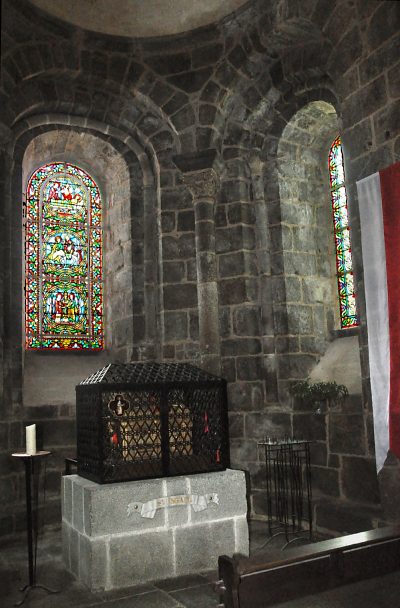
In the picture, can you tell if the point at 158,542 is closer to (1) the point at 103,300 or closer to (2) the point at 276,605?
(2) the point at 276,605

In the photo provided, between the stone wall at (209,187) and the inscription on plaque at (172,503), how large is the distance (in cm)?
227

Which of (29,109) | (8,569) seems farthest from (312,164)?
(8,569)

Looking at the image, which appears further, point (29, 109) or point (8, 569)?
point (29, 109)

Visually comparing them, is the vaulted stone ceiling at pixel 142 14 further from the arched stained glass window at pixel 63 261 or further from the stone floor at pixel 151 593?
the stone floor at pixel 151 593

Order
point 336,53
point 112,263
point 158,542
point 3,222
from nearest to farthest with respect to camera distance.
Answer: point 158,542
point 336,53
point 3,222
point 112,263

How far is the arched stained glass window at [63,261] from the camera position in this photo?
297 inches

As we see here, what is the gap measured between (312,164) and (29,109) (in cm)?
354

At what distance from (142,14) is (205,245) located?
2.90 meters

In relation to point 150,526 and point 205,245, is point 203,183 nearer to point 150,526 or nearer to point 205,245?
point 205,245

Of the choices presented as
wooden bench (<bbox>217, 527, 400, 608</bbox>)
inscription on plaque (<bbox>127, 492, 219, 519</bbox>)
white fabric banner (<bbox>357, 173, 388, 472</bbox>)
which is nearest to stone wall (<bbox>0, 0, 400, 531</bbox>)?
white fabric banner (<bbox>357, 173, 388, 472</bbox>)

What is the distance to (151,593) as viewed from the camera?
3830mm

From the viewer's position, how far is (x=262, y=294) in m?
6.98

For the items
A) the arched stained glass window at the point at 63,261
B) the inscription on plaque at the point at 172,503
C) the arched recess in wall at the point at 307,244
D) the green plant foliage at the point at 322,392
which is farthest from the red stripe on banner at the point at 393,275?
the arched stained glass window at the point at 63,261

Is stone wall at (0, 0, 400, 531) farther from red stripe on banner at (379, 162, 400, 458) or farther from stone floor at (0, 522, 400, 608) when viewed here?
stone floor at (0, 522, 400, 608)
